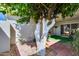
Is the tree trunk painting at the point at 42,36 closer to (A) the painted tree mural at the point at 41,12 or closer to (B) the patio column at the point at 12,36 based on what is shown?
(A) the painted tree mural at the point at 41,12

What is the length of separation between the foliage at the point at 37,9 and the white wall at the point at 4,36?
149 mm

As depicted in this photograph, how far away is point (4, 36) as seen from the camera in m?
2.48

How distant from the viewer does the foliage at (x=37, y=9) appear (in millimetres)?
2473

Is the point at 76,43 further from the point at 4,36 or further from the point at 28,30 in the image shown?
the point at 4,36

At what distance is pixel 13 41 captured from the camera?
2496 mm

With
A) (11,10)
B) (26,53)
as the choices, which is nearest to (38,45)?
(26,53)

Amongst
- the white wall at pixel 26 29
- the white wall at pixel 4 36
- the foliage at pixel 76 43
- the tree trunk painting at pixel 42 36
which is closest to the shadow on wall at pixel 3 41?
the white wall at pixel 4 36

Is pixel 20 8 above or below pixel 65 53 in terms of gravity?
above

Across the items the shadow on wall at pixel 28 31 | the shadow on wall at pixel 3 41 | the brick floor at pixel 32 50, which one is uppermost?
the shadow on wall at pixel 28 31

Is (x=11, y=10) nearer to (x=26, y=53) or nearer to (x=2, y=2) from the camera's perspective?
(x=2, y=2)

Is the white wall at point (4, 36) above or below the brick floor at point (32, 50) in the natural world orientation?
above

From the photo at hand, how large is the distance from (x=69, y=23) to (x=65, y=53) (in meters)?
0.34

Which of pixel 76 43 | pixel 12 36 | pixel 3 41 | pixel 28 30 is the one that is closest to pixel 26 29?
pixel 28 30

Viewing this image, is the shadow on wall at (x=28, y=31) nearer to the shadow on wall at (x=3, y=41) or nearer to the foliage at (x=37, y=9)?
the foliage at (x=37, y=9)
